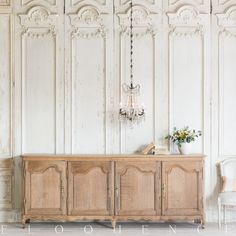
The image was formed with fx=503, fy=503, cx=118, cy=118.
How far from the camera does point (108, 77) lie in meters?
7.12

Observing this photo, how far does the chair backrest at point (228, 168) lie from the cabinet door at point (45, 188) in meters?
2.19

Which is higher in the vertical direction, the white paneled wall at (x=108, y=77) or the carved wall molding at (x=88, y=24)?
the carved wall molding at (x=88, y=24)

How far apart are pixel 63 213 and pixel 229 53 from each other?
319 centimetres

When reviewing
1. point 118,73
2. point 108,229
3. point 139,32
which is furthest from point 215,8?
point 108,229

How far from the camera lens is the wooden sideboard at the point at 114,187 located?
659 centimetres

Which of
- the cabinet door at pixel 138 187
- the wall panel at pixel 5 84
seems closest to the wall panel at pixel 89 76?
the cabinet door at pixel 138 187

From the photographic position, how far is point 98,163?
6609mm

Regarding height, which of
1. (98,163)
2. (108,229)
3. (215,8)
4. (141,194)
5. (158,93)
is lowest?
(108,229)

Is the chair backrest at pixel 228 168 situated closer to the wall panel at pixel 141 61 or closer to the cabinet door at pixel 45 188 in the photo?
the wall panel at pixel 141 61

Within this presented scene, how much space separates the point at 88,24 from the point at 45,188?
2.37 meters

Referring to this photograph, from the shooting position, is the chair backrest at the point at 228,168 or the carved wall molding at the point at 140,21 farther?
the carved wall molding at the point at 140,21

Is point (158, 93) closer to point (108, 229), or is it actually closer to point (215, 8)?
point (215, 8)

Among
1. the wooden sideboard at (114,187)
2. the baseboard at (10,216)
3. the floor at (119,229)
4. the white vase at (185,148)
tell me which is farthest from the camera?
the baseboard at (10,216)

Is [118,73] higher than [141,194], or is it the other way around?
[118,73]
